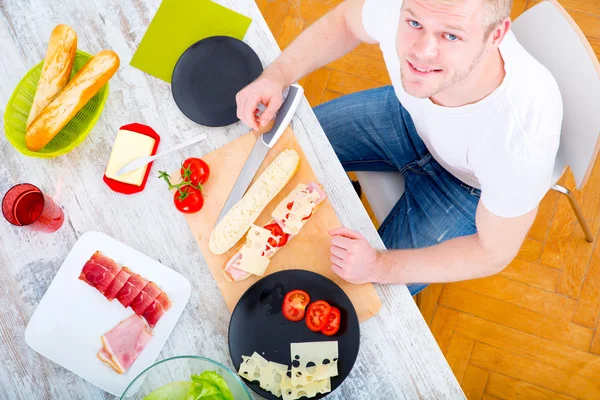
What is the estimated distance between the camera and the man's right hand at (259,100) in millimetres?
1158

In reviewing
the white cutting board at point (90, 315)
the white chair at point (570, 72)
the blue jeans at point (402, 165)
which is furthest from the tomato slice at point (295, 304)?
the white chair at point (570, 72)

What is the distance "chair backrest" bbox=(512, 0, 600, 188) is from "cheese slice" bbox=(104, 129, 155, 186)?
3.12ft

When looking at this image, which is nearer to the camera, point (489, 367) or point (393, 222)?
point (393, 222)

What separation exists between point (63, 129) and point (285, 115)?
0.53 m

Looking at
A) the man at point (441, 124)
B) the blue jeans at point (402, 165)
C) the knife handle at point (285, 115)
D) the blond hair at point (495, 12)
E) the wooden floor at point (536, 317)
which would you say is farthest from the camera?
the wooden floor at point (536, 317)

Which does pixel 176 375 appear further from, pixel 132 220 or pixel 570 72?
pixel 570 72

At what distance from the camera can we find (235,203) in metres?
1.17

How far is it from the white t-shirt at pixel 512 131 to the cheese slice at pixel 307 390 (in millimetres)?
516

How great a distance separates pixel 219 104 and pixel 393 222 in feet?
1.87

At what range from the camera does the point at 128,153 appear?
1.19 metres

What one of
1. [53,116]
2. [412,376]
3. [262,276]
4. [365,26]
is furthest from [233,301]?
[365,26]

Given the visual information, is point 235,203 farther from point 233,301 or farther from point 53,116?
point 53,116

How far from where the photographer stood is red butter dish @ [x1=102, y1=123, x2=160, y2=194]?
1.19 m

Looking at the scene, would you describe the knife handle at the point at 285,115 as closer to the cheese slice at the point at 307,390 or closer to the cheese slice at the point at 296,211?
the cheese slice at the point at 296,211
